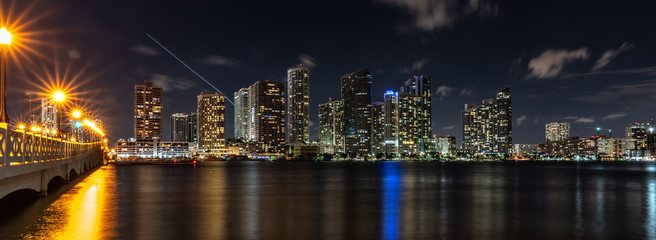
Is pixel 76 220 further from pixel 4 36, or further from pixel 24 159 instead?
pixel 4 36

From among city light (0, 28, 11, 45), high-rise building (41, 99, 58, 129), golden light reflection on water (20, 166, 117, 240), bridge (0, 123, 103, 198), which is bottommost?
golden light reflection on water (20, 166, 117, 240)

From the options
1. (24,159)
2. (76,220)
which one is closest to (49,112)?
(24,159)

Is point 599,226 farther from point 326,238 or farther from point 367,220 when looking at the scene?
point 326,238

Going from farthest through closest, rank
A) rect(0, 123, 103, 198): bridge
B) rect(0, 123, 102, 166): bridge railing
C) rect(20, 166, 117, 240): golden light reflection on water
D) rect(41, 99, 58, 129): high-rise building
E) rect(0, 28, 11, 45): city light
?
rect(41, 99, 58, 129): high-rise building < rect(0, 28, 11, 45): city light < rect(0, 123, 103, 198): bridge < rect(0, 123, 102, 166): bridge railing < rect(20, 166, 117, 240): golden light reflection on water

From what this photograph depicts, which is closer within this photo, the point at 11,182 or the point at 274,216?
the point at 11,182

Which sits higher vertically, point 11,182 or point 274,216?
point 11,182

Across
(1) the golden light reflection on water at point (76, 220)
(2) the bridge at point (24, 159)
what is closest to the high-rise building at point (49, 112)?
(2) the bridge at point (24, 159)

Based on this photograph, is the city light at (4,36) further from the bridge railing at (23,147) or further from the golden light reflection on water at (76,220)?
the golden light reflection on water at (76,220)

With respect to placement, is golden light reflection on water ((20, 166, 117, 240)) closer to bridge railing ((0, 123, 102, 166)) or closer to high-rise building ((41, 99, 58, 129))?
bridge railing ((0, 123, 102, 166))

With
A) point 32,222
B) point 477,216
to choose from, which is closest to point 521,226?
point 477,216

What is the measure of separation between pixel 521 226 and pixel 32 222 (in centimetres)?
1958

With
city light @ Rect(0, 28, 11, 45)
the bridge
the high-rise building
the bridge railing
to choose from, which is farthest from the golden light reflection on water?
the high-rise building

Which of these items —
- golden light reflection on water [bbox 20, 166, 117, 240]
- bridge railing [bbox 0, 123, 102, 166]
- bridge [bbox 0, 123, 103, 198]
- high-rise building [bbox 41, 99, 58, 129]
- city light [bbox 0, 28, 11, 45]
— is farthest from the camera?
high-rise building [bbox 41, 99, 58, 129]

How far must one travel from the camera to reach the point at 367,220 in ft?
73.3
